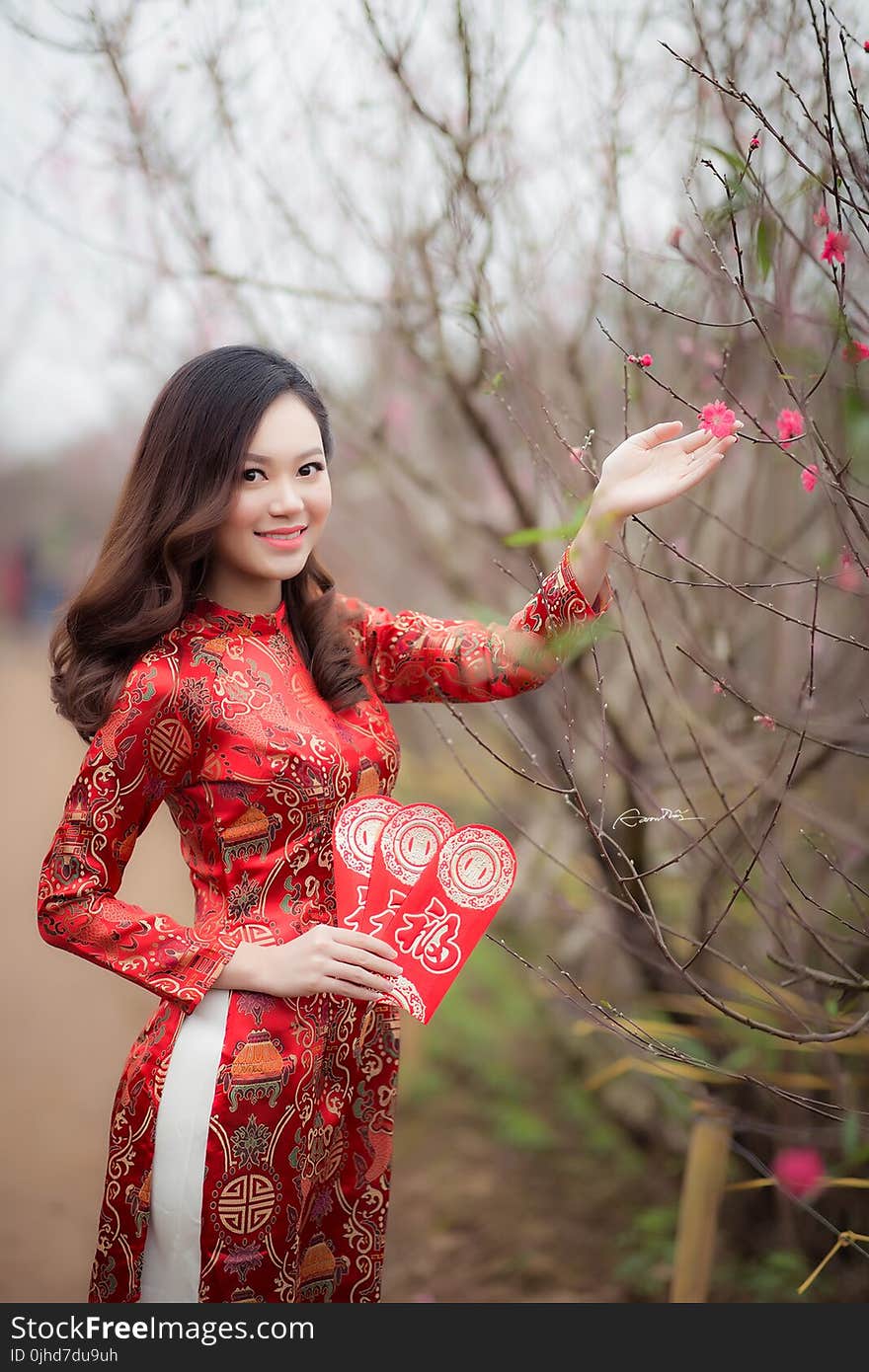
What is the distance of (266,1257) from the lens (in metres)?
1.73

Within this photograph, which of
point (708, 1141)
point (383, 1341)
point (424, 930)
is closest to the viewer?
point (424, 930)

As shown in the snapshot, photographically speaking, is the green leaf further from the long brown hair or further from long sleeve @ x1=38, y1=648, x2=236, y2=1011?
long sleeve @ x1=38, y1=648, x2=236, y2=1011

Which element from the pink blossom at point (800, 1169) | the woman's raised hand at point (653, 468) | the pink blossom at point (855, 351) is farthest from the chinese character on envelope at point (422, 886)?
the pink blossom at point (800, 1169)

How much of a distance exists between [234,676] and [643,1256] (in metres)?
2.55

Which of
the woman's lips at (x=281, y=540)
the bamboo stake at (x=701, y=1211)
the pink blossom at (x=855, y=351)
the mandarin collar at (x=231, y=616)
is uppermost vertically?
the pink blossom at (x=855, y=351)

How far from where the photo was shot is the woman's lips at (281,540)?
180 centimetres

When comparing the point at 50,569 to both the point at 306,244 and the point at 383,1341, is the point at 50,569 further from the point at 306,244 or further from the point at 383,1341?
the point at 383,1341

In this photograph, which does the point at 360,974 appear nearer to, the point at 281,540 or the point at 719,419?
the point at 281,540

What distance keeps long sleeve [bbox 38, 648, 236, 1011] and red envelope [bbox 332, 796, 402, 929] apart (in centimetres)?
19

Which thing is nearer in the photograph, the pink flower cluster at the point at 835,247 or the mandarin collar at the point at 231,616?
the pink flower cluster at the point at 835,247

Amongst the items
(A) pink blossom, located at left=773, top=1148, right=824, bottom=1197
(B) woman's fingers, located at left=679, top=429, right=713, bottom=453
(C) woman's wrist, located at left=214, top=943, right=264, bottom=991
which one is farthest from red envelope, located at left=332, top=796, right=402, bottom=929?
(A) pink blossom, located at left=773, top=1148, right=824, bottom=1197

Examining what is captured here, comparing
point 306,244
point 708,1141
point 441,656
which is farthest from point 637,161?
point 708,1141

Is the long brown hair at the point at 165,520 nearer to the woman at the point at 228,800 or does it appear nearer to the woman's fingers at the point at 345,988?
the woman at the point at 228,800

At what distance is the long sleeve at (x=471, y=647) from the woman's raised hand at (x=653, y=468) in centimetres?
16
